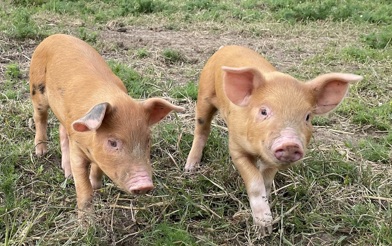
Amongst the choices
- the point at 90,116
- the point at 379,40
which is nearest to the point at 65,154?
the point at 90,116

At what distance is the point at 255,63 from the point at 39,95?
1727 millimetres

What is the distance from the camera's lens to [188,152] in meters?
4.77

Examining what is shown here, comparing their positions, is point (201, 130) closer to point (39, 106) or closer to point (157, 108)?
point (157, 108)

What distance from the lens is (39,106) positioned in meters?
4.49

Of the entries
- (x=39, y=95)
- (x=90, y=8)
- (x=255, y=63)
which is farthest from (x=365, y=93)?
(x=90, y=8)

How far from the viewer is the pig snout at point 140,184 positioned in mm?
3117

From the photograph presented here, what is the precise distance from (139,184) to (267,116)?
86cm

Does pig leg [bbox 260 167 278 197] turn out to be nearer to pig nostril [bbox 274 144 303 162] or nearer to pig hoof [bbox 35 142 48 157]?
pig nostril [bbox 274 144 303 162]

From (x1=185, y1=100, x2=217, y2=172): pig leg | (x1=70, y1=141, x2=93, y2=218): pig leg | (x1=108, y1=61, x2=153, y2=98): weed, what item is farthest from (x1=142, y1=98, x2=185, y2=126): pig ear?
(x1=108, y1=61, x2=153, y2=98): weed

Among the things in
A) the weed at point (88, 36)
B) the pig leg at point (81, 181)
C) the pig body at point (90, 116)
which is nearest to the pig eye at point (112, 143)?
the pig body at point (90, 116)

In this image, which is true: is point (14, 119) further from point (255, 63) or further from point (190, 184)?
point (255, 63)

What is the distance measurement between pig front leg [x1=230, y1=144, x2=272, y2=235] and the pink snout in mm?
656

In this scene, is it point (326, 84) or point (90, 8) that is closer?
point (326, 84)

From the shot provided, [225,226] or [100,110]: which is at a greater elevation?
[100,110]
